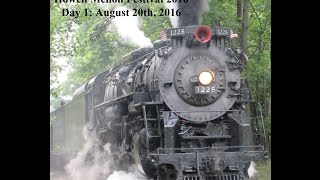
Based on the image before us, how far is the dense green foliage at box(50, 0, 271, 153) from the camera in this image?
985 centimetres

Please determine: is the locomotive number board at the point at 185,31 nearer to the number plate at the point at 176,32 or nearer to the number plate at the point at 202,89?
the number plate at the point at 176,32

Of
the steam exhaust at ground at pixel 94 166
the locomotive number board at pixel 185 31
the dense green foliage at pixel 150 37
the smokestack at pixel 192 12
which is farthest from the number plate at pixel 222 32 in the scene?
the steam exhaust at ground at pixel 94 166

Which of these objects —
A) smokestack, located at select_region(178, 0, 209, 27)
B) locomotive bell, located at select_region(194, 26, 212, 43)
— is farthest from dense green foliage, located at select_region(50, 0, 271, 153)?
locomotive bell, located at select_region(194, 26, 212, 43)

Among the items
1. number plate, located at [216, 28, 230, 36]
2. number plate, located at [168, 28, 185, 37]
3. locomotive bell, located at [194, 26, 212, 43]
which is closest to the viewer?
locomotive bell, located at [194, 26, 212, 43]

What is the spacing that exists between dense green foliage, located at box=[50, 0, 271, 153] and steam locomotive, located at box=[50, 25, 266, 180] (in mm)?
779

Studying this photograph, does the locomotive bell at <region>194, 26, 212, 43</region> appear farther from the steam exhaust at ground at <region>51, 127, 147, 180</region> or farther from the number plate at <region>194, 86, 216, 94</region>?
the steam exhaust at ground at <region>51, 127, 147, 180</region>

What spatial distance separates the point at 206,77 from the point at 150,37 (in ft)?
14.7

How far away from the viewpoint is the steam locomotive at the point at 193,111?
8539 millimetres

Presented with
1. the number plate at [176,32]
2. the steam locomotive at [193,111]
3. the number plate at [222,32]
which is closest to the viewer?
the steam locomotive at [193,111]

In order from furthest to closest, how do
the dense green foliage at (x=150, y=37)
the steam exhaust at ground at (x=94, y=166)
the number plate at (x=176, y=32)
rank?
the steam exhaust at ground at (x=94, y=166), the dense green foliage at (x=150, y=37), the number plate at (x=176, y=32)

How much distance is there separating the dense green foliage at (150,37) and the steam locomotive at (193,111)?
0.78 meters

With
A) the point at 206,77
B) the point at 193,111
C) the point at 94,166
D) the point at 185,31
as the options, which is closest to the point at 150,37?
the point at 94,166

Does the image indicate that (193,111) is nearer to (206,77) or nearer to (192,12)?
(206,77)

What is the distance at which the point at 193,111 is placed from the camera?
910 centimetres
